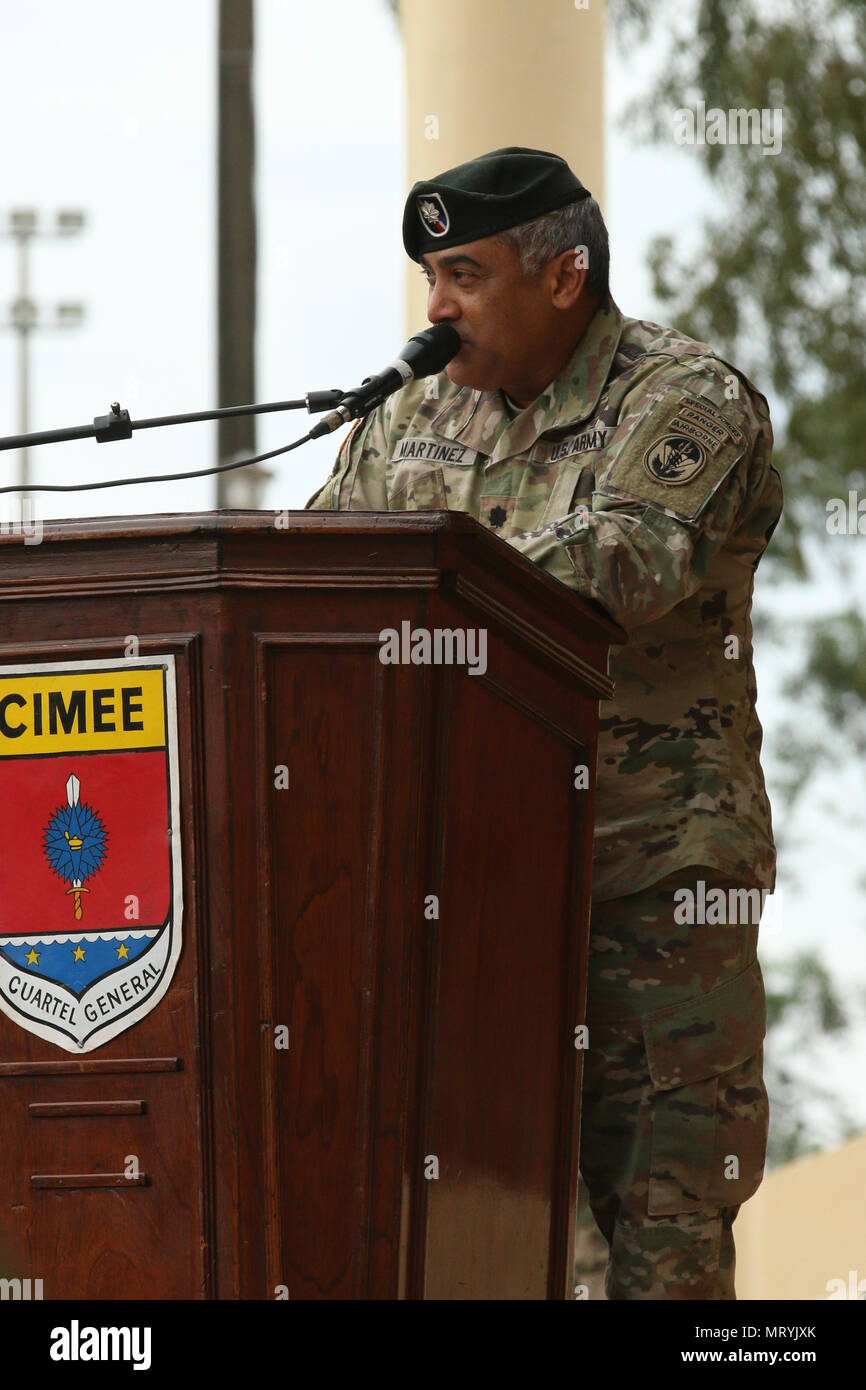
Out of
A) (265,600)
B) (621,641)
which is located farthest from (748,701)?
(265,600)

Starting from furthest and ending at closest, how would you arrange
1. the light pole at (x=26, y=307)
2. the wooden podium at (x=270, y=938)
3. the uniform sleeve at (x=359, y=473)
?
the light pole at (x=26, y=307) < the uniform sleeve at (x=359, y=473) < the wooden podium at (x=270, y=938)

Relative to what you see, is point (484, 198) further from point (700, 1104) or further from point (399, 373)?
point (700, 1104)

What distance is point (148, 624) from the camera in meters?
2.31

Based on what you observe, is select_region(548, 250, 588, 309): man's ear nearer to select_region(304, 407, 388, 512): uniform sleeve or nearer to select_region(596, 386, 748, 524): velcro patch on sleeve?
select_region(596, 386, 748, 524): velcro patch on sleeve

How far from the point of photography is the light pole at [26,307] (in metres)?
16.2

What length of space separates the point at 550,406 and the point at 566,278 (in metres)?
0.20

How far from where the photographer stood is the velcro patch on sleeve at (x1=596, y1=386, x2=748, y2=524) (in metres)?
2.85

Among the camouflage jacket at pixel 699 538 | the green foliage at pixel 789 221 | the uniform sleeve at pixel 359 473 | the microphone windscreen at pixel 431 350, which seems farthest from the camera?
the green foliage at pixel 789 221

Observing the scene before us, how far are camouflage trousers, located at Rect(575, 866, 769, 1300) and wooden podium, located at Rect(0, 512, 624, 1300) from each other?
744 mm

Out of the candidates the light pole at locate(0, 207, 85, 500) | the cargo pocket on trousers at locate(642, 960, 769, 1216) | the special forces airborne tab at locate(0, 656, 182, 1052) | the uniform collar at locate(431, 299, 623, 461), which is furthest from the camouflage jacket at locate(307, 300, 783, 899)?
the light pole at locate(0, 207, 85, 500)

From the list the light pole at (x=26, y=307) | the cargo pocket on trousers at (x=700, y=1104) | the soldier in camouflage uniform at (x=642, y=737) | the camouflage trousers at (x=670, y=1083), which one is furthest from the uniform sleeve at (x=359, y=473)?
the light pole at (x=26, y=307)

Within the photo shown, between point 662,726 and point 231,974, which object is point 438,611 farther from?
point 662,726

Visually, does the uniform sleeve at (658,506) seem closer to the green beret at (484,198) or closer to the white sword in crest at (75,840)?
the green beret at (484,198)

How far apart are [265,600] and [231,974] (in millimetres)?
415
